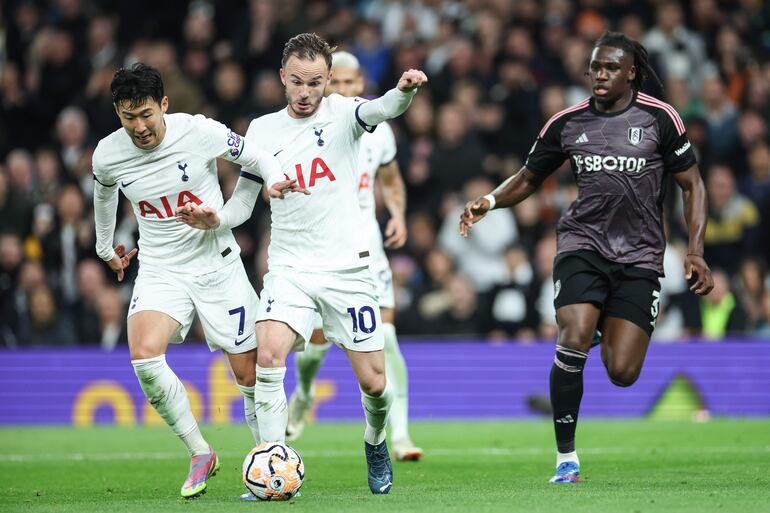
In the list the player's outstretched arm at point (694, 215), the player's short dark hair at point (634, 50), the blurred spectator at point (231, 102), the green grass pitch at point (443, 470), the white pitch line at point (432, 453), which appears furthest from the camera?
the blurred spectator at point (231, 102)

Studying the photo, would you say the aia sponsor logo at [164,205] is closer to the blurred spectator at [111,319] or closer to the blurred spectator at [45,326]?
the blurred spectator at [111,319]

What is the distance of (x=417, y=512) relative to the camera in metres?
6.43

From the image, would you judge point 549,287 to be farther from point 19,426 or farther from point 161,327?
point 161,327

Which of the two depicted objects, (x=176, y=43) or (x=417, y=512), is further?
(x=176, y=43)

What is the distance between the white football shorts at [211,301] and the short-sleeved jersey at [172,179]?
0.07 meters

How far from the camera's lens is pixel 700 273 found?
7.75 metres

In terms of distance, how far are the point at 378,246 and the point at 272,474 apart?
138 inches

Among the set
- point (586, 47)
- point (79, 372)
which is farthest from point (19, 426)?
point (586, 47)

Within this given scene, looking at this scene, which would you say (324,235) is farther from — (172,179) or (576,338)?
(576,338)

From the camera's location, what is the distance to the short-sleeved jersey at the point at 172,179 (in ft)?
25.8

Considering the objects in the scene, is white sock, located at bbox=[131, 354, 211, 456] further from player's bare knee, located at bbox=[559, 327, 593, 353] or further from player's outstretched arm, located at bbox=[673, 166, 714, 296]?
player's outstretched arm, located at bbox=[673, 166, 714, 296]

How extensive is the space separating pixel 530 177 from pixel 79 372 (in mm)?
7793

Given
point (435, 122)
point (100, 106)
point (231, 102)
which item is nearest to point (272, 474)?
point (435, 122)

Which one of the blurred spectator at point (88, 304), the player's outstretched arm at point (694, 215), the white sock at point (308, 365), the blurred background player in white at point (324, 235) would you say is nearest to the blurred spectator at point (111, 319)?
the blurred spectator at point (88, 304)
